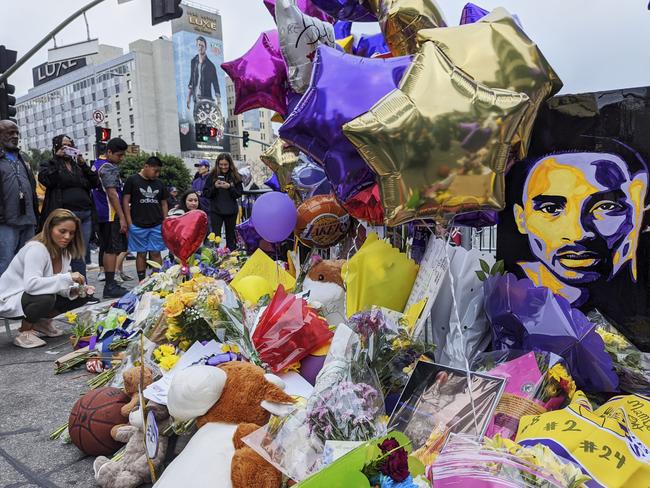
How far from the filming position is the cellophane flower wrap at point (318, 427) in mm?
1420

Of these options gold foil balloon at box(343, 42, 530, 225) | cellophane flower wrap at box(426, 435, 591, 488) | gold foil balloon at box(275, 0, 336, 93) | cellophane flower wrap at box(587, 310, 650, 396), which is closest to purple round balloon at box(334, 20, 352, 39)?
gold foil balloon at box(275, 0, 336, 93)

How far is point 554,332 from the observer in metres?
1.76

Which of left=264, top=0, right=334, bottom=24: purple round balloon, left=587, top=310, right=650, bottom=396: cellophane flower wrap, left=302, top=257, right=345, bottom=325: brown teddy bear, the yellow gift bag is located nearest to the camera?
the yellow gift bag

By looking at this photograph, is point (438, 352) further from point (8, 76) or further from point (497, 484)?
point (8, 76)

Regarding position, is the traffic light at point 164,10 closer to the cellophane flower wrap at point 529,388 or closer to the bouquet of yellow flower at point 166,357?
the bouquet of yellow flower at point 166,357

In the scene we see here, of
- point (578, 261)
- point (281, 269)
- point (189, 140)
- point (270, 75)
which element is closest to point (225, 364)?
point (281, 269)

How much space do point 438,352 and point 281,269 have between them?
1.31 m

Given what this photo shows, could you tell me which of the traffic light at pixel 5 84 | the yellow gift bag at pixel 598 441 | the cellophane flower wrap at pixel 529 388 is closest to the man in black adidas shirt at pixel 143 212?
the cellophane flower wrap at pixel 529 388

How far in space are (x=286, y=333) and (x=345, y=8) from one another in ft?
6.07

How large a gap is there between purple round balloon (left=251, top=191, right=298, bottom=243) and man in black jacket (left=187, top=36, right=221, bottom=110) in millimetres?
71405

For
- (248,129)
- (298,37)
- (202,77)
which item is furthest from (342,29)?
(248,129)

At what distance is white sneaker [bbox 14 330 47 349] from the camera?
13.2ft

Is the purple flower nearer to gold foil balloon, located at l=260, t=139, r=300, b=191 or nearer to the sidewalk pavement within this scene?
the sidewalk pavement

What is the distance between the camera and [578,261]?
7.55 feet
